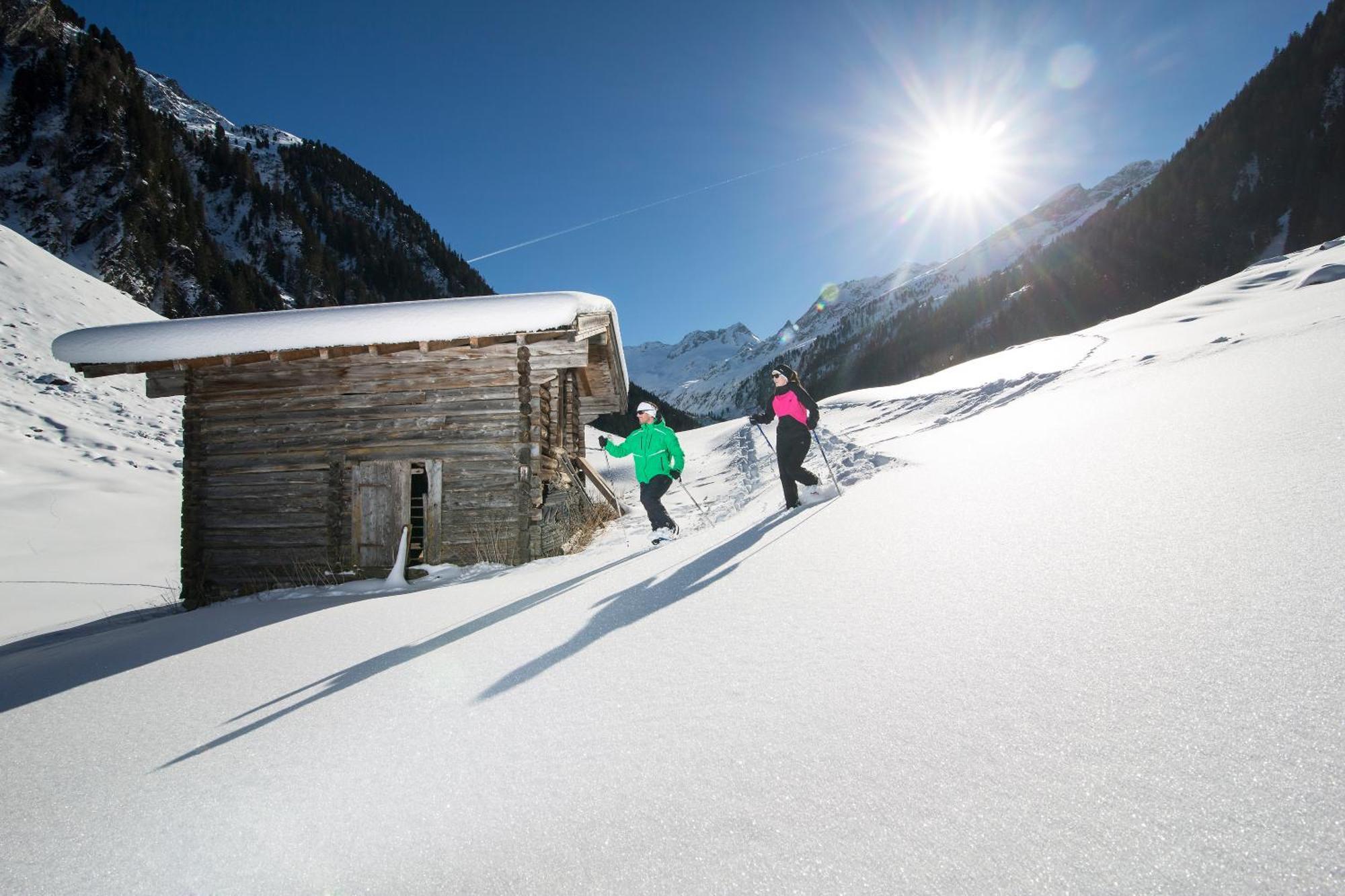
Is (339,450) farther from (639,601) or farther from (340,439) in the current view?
(639,601)

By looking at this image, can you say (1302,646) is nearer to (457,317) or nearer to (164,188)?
(457,317)

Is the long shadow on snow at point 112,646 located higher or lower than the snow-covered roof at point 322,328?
lower

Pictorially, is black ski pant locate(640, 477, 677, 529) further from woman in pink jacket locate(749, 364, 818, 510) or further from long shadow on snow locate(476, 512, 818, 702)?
long shadow on snow locate(476, 512, 818, 702)

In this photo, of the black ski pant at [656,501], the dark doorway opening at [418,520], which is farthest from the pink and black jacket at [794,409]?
the dark doorway opening at [418,520]

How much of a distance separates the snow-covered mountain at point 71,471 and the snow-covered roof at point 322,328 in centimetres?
348

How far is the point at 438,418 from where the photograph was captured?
731 centimetres

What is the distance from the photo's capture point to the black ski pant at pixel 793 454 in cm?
532

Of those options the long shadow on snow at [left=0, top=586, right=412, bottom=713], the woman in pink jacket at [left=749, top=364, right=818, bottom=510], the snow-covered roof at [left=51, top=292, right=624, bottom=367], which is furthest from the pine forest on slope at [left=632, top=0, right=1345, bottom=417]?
the long shadow on snow at [left=0, top=586, right=412, bottom=713]

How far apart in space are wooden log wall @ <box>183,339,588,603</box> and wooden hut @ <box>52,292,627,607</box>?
2 cm

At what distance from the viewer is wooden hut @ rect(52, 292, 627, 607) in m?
6.84

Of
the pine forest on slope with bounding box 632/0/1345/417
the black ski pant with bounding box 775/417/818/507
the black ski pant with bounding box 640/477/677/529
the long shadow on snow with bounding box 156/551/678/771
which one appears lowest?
the long shadow on snow with bounding box 156/551/678/771

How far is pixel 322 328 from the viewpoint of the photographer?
6.70 metres

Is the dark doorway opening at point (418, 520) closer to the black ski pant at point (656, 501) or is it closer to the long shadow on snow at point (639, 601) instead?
the black ski pant at point (656, 501)

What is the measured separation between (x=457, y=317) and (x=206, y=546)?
16.0 feet
